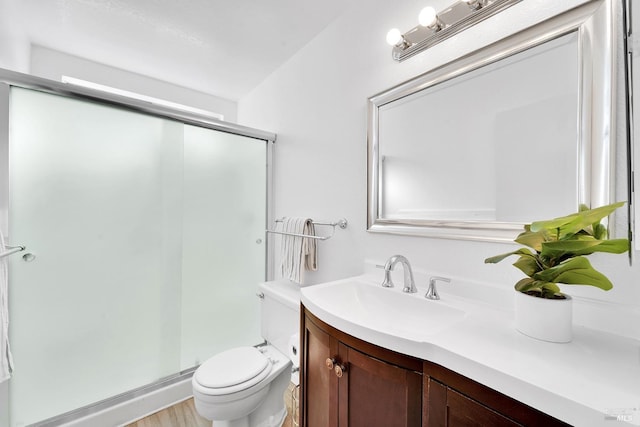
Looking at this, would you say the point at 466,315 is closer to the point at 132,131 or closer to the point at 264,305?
the point at 264,305

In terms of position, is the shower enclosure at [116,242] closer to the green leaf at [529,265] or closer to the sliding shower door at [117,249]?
the sliding shower door at [117,249]

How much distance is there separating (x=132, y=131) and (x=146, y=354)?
1.33 m

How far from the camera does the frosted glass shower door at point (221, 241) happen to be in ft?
5.71

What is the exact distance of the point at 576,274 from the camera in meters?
0.61

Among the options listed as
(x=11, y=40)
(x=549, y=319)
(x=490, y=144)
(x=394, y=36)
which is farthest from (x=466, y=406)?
(x=11, y=40)

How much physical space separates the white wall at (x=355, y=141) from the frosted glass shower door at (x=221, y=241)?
237 mm

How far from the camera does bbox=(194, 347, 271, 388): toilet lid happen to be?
1.20 meters

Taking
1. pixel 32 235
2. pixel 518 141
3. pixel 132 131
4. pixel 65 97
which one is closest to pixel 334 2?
pixel 518 141

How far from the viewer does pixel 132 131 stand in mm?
1525

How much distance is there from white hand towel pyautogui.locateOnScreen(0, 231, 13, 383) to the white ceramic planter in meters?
1.94

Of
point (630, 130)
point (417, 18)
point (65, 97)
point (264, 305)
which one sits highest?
point (417, 18)

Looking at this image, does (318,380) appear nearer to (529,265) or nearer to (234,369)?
(234,369)

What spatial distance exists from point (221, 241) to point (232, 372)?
874 millimetres

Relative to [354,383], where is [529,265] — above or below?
above
